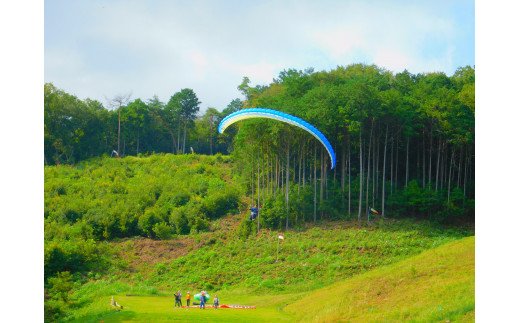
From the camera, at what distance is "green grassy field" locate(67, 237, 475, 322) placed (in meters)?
12.5

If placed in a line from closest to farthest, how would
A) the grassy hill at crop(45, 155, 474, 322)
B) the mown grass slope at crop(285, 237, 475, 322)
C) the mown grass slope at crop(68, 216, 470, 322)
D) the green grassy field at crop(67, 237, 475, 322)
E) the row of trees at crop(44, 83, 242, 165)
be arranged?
the mown grass slope at crop(285, 237, 475, 322)
the green grassy field at crop(67, 237, 475, 322)
the grassy hill at crop(45, 155, 474, 322)
the mown grass slope at crop(68, 216, 470, 322)
the row of trees at crop(44, 83, 242, 165)

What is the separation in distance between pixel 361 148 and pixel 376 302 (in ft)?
A: 49.2

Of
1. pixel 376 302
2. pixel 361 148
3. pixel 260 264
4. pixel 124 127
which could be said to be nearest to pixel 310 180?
pixel 361 148

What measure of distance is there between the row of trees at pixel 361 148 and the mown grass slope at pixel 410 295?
1060 cm

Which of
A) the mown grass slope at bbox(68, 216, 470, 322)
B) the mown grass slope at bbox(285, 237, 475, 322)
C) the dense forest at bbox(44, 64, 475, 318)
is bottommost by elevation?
the mown grass slope at bbox(68, 216, 470, 322)

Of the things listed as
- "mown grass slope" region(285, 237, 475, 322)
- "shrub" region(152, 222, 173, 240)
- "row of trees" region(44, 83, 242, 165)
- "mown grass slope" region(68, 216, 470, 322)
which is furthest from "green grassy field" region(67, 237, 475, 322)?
"row of trees" region(44, 83, 242, 165)

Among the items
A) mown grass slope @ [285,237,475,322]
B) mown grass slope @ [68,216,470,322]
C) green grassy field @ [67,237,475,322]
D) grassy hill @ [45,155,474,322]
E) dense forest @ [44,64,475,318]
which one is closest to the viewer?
mown grass slope @ [285,237,475,322]

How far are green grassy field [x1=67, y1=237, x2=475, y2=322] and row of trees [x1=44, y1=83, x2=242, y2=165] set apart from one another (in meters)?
26.2

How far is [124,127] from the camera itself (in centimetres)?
4753

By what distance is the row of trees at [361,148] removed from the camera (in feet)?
93.8

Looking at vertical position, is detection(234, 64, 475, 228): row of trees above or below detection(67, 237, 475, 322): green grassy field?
above

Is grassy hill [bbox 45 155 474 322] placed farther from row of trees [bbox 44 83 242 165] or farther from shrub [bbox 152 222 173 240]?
row of trees [bbox 44 83 242 165]

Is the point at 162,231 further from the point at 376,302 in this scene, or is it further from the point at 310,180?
the point at 376,302
